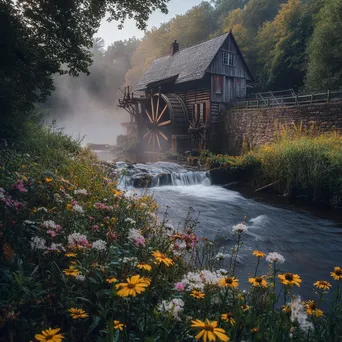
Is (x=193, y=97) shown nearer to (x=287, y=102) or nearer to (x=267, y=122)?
(x=267, y=122)

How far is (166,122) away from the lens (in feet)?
69.4

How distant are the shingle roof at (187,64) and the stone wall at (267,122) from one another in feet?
11.3

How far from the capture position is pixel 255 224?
736cm

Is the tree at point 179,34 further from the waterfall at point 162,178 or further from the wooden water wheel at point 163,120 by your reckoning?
the waterfall at point 162,178

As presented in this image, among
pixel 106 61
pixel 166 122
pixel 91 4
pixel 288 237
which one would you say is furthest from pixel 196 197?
pixel 106 61

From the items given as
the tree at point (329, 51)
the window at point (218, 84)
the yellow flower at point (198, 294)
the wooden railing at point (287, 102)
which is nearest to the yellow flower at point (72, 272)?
the yellow flower at point (198, 294)

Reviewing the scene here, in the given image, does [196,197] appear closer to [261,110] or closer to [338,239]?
[338,239]

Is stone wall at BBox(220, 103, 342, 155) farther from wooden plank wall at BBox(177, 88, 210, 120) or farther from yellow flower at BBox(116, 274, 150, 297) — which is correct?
yellow flower at BBox(116, 274, 150, 297)

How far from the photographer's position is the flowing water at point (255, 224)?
16.9 ft

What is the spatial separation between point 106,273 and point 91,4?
212 inches

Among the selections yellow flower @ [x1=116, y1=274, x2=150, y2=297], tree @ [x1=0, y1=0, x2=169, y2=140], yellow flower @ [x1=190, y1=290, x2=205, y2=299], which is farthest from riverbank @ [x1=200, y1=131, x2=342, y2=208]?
yellow flower @ [x1=116, y1=274, x2=150, y2=297]

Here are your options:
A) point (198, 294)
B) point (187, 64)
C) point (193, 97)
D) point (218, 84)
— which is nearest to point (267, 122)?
point (218, 84)

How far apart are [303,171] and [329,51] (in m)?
13.2

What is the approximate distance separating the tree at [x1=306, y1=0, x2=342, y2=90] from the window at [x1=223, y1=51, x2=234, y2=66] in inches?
206
